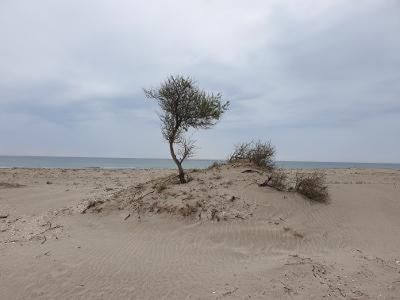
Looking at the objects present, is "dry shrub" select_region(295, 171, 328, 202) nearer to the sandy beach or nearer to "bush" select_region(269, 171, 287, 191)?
the sandy beach

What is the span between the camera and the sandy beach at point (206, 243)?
6672 millimetres

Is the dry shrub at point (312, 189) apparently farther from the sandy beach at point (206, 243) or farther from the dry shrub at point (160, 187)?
the dry shrub at point (160, 187)

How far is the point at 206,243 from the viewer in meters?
9.27

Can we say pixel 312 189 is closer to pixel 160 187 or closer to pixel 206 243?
pixel 206 243

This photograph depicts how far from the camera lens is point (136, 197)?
12.5 meters

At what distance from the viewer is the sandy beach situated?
6672mm

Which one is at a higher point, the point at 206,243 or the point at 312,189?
the point at 312,189

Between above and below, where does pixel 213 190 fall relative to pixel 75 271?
above

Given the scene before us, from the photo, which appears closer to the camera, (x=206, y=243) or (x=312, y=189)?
(x=206, y=243)

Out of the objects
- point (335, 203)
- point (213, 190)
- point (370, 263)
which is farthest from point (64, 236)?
point (335, 203)

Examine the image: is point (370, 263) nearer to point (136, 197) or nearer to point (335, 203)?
point (335, 203)

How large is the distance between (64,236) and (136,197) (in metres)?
3.03

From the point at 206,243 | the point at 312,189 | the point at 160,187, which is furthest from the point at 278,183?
the point at 206,243

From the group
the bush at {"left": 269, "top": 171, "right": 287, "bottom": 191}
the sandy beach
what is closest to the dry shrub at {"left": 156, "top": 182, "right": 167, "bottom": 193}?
the sandy beach
